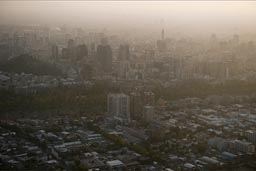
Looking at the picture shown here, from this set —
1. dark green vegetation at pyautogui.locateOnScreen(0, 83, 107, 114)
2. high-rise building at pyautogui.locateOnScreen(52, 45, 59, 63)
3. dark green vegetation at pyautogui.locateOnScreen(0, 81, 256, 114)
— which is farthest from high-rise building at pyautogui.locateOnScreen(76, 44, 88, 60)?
dark green vegetation at pyautogui.locateOnScreen(0, 83, 107, 114)

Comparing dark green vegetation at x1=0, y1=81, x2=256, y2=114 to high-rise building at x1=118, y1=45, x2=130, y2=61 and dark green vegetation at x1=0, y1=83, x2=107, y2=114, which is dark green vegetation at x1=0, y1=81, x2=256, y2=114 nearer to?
dark green vegetation at x1=0, y1=83, x2=107, y2=114

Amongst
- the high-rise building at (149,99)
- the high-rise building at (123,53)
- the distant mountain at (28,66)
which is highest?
the high-rise building at (123,53)

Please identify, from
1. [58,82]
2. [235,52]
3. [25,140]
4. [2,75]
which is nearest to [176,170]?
[25,140]

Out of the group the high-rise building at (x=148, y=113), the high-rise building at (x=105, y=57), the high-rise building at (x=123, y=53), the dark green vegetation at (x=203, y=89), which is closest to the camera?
the high-rise building at (x=148, y=113)

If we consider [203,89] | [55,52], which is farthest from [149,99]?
[55,52]

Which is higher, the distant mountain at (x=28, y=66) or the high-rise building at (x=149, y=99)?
the distant mountain at (x=28, y=66)

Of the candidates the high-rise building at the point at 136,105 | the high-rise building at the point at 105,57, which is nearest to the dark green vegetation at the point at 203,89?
the high-rise building at the point at 136,105

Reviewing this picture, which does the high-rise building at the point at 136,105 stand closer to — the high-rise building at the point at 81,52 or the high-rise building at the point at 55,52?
the high-rise building at the point at 81,52
